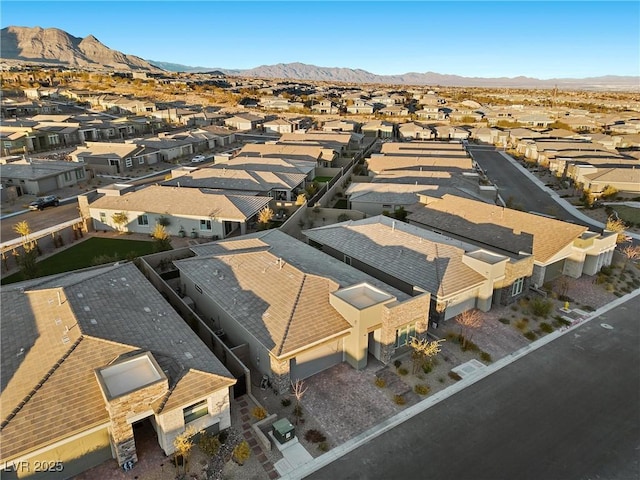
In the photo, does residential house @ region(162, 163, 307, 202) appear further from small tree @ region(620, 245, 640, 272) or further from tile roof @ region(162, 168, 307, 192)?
small tree @ region(620, 245, 640, 272)

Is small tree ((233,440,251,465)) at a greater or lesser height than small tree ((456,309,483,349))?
greater

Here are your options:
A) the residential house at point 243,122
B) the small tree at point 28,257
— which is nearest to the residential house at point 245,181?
the small tree at point 28,257

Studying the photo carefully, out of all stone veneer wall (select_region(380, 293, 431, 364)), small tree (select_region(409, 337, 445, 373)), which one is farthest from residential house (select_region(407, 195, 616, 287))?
small tree (select_region(409, 337, 445, 373))

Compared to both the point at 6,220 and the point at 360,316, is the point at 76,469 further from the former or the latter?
the point at 6,220

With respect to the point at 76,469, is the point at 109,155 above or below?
above

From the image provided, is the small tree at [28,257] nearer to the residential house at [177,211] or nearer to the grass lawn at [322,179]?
the residential house at [177,211]

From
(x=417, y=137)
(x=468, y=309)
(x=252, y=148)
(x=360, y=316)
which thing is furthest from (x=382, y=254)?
(x=417, y=137)
